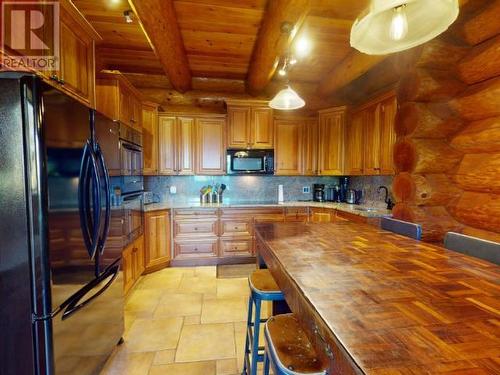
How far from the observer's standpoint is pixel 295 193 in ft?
14.8

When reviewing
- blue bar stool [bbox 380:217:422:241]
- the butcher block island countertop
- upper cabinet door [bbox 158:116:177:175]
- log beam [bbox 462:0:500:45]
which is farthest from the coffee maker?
the butcher block island countertop

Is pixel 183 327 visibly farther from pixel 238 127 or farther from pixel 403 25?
pixel 238 127

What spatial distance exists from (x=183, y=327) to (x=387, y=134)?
3.15 meters

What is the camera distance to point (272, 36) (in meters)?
2.46

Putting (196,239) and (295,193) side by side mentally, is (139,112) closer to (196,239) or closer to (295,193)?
(196,239)

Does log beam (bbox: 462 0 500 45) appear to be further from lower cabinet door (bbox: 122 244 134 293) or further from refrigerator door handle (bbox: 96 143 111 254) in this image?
lower cabinet door (bbox: 122 244 134 293)

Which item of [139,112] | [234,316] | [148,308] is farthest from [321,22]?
[148,308]

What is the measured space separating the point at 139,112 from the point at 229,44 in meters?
1.44

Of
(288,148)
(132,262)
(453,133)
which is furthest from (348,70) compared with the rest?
(132,262)

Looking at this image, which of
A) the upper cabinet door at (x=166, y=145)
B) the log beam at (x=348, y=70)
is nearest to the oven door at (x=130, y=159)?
the upper cabinet door at (x=166, y=145)

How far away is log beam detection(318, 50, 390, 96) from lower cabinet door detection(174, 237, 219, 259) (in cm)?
290

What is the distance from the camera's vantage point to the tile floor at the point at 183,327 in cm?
179

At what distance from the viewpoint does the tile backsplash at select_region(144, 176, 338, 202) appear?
13.6 feet

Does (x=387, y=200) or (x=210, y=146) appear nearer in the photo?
(x=387, y=200)
